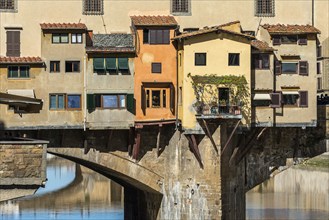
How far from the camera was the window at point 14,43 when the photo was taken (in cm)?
Result: 5781

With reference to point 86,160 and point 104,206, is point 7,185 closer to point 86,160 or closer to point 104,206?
point 86,160

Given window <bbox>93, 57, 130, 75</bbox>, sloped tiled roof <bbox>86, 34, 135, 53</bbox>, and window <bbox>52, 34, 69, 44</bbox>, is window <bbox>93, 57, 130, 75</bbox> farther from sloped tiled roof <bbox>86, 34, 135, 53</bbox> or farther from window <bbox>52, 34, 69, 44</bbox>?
window <bbox>52, 34, 69, 44</bbox>

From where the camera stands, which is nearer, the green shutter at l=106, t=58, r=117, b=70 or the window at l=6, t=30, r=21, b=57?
the green shutter at l=106, t=58, r=117, b=70

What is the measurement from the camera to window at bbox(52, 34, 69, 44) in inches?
2238

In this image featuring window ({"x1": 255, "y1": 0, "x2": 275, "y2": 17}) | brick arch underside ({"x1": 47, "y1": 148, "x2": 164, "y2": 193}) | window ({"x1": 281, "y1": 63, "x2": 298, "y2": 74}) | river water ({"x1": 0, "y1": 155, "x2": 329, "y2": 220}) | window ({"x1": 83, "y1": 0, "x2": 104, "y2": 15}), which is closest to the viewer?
brick arch underside ({"x1": 47, "y1": 148, "x2": 164, "y2": 193})

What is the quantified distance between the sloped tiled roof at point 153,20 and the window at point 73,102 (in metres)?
5.75

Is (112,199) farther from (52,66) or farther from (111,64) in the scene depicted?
(111,64)

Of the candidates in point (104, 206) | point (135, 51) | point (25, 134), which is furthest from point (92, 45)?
point (104, 206)

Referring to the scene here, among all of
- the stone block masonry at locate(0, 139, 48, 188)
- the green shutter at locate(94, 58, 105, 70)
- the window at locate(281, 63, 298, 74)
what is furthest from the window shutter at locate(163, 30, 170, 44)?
the stone block masonry at locate(0, 139, 48, 188)

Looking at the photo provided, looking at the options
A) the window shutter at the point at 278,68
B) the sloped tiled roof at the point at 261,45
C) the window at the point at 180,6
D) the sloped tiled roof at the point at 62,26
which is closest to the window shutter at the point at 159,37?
the window at the point at 180,6

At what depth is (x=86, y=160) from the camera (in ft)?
189

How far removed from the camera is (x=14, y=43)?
58.0m

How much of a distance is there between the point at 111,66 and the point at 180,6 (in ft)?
21.0

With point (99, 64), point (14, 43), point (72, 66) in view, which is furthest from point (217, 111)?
point (14, 43)
